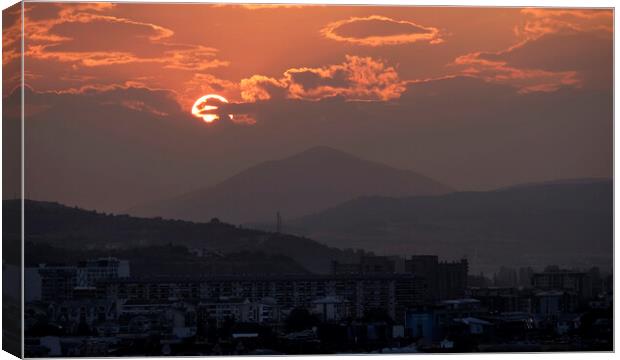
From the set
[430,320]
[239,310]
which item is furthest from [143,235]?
[430,320]

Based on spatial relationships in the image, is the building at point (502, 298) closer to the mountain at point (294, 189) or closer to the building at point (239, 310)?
the mountain at point (294, 189)

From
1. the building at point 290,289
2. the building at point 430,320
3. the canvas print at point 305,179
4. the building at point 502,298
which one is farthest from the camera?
the building at point 502,298

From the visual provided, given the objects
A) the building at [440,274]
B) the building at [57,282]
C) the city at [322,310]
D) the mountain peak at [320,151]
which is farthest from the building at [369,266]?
the building at [57,282]

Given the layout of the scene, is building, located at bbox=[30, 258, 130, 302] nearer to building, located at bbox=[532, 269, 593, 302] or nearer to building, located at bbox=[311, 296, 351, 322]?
building, located at bbox=[311, 296, 351, 322]

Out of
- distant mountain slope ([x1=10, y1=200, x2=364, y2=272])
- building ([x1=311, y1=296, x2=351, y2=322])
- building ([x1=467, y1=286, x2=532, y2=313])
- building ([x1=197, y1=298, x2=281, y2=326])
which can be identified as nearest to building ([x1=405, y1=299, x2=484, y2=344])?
building ([x1=467, y1=286, x2=532, y2=313])

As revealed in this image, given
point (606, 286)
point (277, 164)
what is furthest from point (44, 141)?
point (606, 286)

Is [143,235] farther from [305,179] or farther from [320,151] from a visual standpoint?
[320,151]

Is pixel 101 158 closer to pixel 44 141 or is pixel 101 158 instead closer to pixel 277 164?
pixel 44 141
